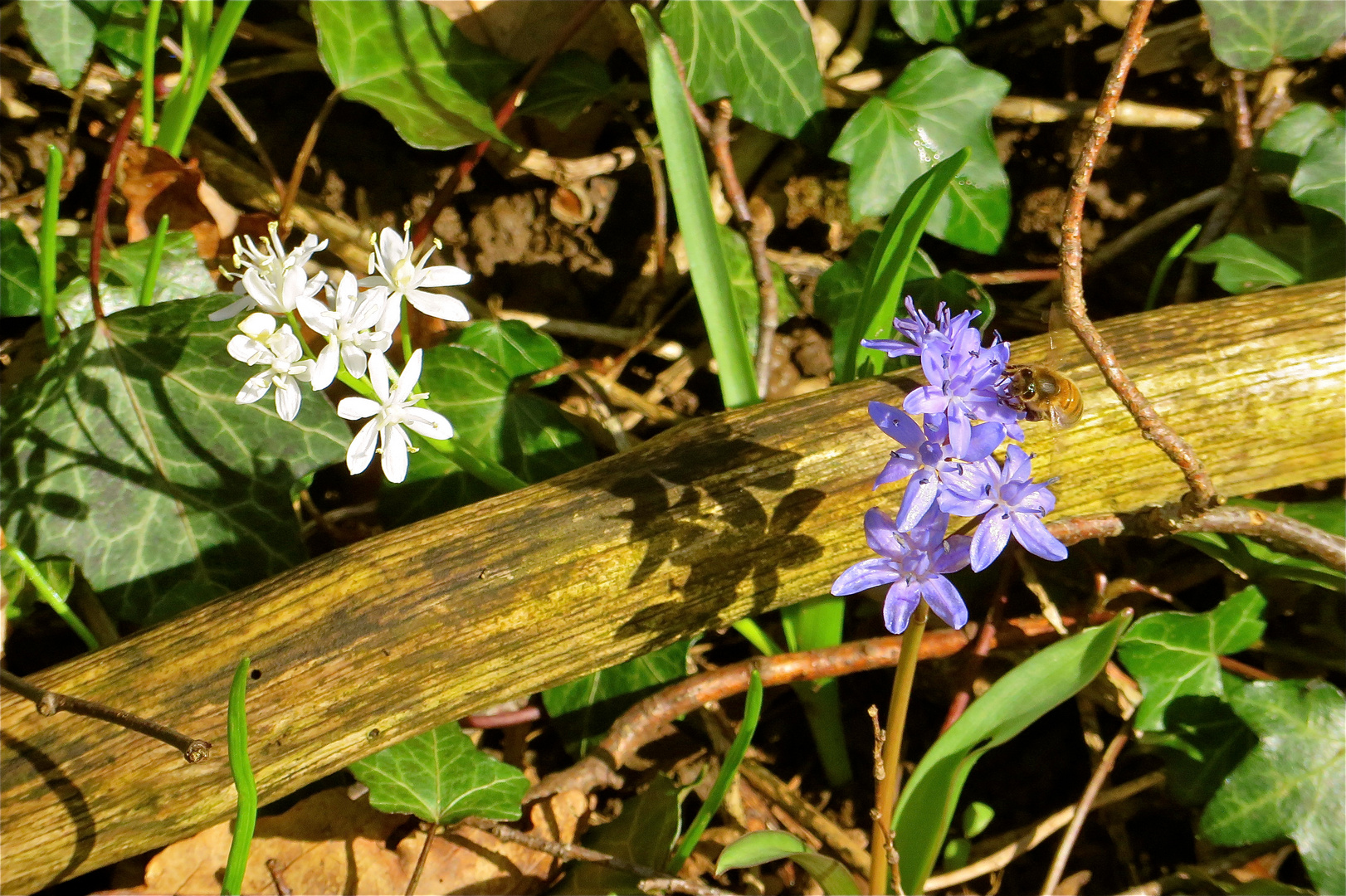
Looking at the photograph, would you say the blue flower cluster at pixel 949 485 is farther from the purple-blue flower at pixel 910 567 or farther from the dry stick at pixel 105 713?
the dry stick at pixel 105 713

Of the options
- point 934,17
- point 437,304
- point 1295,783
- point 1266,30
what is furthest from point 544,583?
point 1266,30

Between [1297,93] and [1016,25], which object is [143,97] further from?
[1297,93]

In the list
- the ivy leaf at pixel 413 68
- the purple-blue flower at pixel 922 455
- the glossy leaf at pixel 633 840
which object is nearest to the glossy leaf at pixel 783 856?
the glossy leaf at pixel 633 840

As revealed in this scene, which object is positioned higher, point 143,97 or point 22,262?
point 143,97

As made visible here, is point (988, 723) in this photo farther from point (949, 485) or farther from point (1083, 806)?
point (949, 485)

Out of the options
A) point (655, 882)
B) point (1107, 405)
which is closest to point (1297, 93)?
point (1107, 405)

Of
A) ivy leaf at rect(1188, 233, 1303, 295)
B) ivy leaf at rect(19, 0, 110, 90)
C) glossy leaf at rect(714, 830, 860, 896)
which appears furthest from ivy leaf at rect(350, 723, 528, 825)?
ivy leaf at rect(1188, 233, 1303, 295)

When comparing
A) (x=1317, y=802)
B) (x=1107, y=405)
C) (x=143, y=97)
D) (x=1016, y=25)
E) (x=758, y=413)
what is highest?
(x=143, y=97)
